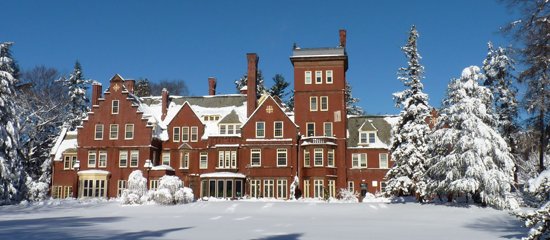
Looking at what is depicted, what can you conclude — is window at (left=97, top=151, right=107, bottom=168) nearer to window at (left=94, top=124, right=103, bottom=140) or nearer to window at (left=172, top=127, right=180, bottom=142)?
window at (left=94, top=124, right=103, bottom=140)

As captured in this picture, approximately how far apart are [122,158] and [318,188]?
19.9m

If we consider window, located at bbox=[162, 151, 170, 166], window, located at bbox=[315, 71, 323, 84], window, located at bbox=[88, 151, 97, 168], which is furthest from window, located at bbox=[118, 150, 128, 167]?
window, located at bbox=[315, 71, 323, 84]

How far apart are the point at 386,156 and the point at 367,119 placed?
4984mm

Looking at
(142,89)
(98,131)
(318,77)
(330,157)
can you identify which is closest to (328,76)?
(318,77)

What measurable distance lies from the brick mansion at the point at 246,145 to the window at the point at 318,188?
0.31 ft

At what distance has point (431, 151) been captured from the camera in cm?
4091

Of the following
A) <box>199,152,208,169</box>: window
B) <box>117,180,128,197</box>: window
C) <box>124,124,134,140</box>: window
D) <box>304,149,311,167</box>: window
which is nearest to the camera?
<box>304,149,311,167</box>: window

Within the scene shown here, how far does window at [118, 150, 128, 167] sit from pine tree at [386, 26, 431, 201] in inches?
1036

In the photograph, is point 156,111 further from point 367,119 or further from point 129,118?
point 367,119

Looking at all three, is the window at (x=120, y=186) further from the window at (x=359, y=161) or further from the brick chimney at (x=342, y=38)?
the brick chimney at (x=342, y=38)

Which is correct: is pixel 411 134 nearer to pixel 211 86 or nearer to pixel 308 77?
pixel 308 77

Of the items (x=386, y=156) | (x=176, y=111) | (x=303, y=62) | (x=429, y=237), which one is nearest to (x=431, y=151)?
(x=386, y=156)

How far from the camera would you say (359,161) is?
55.0m

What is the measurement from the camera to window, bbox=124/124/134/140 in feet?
178
